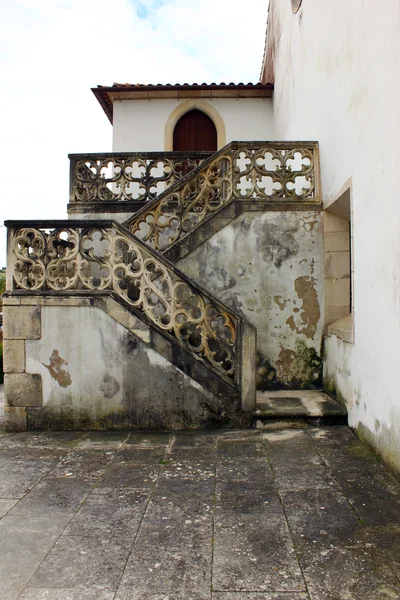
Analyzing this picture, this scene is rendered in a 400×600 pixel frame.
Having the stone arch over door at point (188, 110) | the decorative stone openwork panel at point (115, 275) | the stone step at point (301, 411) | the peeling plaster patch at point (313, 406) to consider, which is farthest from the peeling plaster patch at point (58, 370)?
the stone arch over door at point (188, 110)

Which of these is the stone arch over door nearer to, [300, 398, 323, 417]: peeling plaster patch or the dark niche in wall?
the dark niche in wall

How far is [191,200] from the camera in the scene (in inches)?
325

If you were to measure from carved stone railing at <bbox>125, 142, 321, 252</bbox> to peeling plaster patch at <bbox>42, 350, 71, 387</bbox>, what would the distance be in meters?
2.54

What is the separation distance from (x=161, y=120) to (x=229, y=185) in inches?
266

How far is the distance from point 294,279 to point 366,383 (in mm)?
2671

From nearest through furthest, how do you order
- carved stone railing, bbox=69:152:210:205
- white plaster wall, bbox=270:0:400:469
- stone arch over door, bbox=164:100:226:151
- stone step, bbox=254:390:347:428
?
white plaster wall, bbox=270:0:400:469, stone step, bbox=254:390:347:428, carved stone railing, bbox=69:152:210:205, stone arch over door, bbox=164:100:226:151

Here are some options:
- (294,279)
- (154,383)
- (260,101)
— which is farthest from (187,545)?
(260,101)

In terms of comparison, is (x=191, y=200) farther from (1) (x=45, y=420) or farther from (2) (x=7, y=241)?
(1) (x=45, y=420)

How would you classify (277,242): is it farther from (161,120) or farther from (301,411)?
(161,120)

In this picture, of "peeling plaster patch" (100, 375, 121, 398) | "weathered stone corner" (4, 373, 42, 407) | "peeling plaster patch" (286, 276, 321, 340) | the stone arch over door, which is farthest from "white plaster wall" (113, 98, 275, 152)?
"peeling plaster patch" (100, 375, 121, 398)

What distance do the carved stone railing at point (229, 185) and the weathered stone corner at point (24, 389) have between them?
2.87 metres

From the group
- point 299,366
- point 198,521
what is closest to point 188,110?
point 299,366

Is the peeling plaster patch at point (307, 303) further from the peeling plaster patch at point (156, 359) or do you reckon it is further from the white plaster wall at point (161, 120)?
the white plaster wall at point (161, 120)

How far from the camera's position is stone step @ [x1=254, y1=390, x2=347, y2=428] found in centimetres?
616
